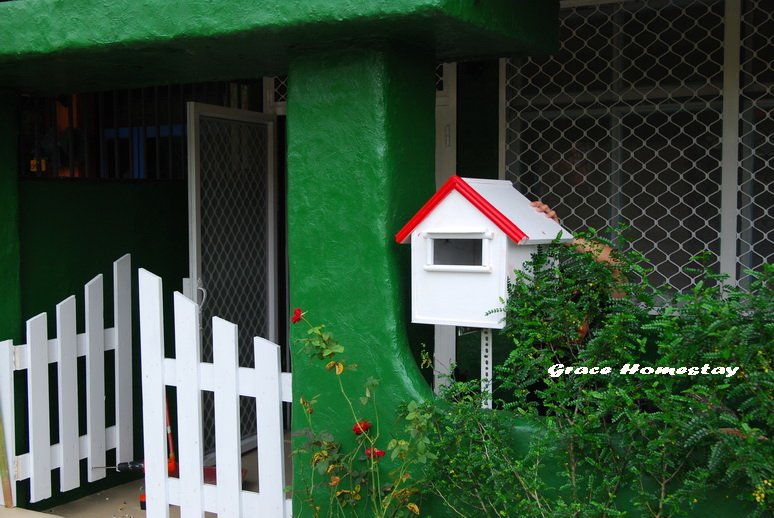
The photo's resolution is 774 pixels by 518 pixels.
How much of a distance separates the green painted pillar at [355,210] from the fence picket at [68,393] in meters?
1.72

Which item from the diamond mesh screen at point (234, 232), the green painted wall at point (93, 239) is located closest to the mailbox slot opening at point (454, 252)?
the diamond mesh screen at point (234, 232)

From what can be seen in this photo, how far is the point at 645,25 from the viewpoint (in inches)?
192

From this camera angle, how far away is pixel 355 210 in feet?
12.4

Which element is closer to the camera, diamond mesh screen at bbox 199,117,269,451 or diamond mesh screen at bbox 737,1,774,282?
diamond mesh screen at bbox 737,1,774,282

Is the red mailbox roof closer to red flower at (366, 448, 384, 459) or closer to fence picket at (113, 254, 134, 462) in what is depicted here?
red flower at (366, 448, 384, 459)

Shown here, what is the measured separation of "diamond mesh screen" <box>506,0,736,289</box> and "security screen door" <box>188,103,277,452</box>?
5.78 feet

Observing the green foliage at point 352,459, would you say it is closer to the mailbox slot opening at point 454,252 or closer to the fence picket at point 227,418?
the fence picket at point 227,418

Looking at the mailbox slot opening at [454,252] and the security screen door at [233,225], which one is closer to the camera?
the mailbox slot opening at [454,252]

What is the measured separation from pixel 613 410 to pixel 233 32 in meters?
2.03

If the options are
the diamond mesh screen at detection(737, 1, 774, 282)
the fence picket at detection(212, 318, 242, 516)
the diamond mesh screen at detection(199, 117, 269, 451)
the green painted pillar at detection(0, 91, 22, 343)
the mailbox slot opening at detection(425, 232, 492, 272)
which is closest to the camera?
the mailbox slot opening at detection(425, 232, 492, 272)

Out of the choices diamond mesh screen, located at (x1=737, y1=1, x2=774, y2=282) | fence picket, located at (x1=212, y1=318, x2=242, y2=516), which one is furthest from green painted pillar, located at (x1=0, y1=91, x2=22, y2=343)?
diamond mesh screen, located at (x1=737, y1=1, x2=774, y2=282)

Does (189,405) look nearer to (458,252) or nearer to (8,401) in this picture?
(8,401)

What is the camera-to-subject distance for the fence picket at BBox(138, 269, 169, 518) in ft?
14.4

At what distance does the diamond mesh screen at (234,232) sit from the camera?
5.61 m
